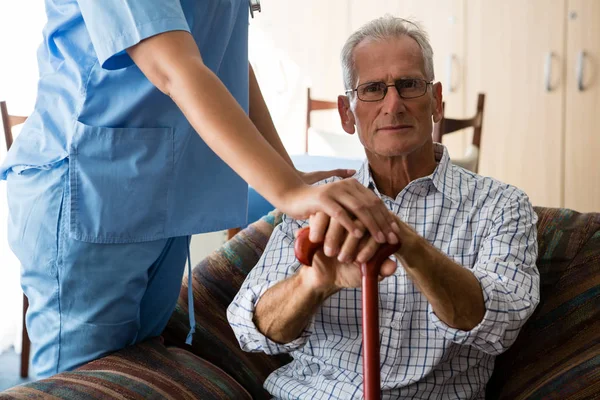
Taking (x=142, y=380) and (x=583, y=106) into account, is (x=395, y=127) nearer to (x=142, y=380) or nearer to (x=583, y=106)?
(x=142, y=380)

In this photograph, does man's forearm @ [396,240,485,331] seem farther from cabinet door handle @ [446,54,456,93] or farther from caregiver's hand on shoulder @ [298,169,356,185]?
cabinet door handle @ [446,54,456,93]

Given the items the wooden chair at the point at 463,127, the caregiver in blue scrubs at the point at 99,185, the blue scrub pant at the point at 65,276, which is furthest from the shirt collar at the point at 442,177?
the wooden chair at the point at 463,127

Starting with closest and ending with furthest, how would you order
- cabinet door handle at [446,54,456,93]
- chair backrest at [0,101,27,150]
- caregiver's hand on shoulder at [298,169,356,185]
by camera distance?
1. caregiver's hand on shoulder at [298,169,356,185]
2. chair backrest at [0,101,27,150]
3. cabinet door handle at [446,54,456,93]

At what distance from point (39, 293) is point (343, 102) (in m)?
0.77

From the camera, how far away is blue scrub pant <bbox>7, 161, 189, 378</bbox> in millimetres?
1242

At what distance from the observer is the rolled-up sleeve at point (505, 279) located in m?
1.21

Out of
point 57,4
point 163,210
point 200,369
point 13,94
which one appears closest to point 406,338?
point 200,369

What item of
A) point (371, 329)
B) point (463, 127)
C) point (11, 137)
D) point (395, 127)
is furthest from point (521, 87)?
point (371, 329)

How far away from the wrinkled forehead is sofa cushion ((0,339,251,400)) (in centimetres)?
68

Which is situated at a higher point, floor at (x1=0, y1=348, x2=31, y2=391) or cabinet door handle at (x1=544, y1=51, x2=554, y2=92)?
cabinet door handle at (x1=544, y1=51, x2=554, y2=92)

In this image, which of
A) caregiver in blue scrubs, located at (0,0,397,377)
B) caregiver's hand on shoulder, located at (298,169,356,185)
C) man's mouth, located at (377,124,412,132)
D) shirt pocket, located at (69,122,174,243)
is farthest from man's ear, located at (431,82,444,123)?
shirt pocket, located at (69,122,174,243)

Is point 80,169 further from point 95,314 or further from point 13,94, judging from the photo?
point 13,94

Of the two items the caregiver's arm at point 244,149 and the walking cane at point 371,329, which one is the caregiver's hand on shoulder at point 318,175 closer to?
the caregiver's arm at point 244,149

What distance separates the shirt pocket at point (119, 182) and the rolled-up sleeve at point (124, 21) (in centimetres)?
15
